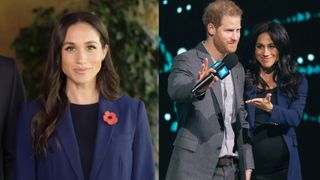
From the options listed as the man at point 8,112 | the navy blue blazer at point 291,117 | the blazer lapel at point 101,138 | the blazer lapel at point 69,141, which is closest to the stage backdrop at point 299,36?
the navy blue blazer at point 291,117

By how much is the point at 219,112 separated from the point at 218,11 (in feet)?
1.47

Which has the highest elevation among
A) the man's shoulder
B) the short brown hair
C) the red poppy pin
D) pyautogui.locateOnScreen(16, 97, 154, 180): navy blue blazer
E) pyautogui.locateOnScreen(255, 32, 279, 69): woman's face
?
the short brown hair

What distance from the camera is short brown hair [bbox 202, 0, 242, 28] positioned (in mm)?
2432

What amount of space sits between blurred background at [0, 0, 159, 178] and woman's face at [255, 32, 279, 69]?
2587 mm

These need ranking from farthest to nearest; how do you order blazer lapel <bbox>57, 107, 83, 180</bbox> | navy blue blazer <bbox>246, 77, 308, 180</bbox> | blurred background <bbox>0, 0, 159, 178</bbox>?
blurred background <bbox>0, 0, 159, 178</bbox> → navy blue blazer <bbox>246, 77, 308, 180</bbox> → blazer lapel <bbox>57, 107, 83, 180</bbox>

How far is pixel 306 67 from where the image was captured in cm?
232

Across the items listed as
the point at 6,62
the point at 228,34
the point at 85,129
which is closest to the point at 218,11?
the point at 228,34

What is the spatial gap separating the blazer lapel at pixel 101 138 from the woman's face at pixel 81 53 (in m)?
0.14

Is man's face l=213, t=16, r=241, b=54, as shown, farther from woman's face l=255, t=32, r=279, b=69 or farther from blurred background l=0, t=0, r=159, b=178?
blurred background l=0, t=0, r=159, b=178

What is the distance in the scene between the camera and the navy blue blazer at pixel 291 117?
2350 mm

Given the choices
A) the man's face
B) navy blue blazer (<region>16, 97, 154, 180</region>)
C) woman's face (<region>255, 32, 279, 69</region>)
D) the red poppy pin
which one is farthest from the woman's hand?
the red poppy pin

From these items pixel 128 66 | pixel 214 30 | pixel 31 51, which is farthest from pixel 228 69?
pixel 31 51

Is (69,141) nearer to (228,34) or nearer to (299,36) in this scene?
(228,34)

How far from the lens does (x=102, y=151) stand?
7.44ft
